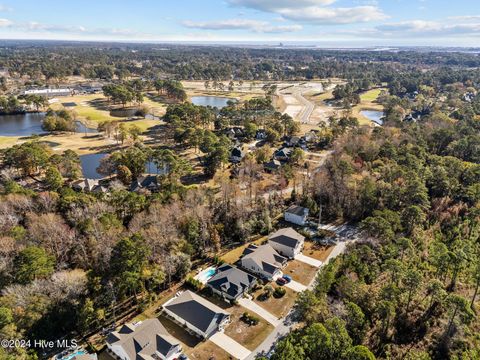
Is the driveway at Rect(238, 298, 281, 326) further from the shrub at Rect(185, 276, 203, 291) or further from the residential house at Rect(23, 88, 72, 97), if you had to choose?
the residential house at Rect(23, 88, 72, 97)

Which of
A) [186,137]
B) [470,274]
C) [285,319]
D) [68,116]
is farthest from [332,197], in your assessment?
[68,116]

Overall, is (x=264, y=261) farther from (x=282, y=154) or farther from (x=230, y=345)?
(x=282, y=154)

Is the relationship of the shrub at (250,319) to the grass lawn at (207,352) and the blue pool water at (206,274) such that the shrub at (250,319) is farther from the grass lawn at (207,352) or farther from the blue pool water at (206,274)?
the blue pool water at (206,274)

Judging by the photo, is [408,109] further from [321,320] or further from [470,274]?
[321,320]

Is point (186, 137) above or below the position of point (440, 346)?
above

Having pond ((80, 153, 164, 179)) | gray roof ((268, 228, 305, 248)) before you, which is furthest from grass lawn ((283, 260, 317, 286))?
pond ((80, 153, 164, 179))

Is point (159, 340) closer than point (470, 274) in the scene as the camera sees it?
Yes

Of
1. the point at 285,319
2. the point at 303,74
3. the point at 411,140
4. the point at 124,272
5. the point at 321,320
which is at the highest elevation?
the point at 303,74
